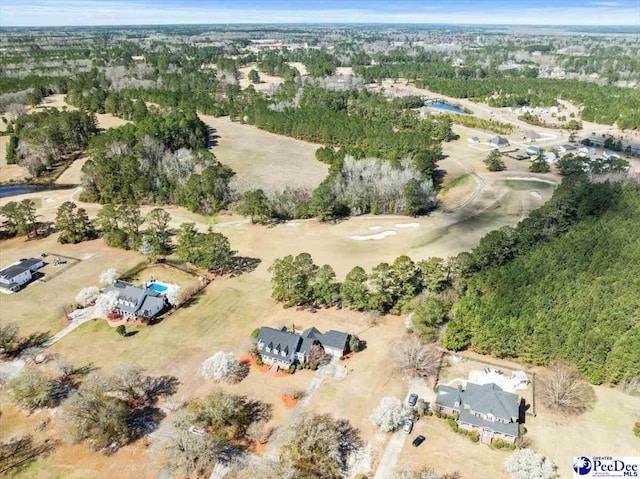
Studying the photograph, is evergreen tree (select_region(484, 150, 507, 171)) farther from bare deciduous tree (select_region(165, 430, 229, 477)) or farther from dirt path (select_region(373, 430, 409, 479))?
bare deciduous tree (select_region(165, 430, 229, 477))

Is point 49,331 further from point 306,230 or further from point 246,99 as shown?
point 246,99

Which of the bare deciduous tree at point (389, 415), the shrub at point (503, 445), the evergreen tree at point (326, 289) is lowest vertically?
the shrub at point (503, 445)

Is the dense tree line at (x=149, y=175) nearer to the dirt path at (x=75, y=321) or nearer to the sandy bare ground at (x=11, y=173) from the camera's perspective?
the sandy bare ground at (x=11, y=173)

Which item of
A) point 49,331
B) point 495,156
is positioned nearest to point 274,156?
point 495,156

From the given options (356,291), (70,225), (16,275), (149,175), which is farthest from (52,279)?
(356,291)

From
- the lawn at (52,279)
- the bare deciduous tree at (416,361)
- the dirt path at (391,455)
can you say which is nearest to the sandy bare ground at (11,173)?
the lawn at (52,279)

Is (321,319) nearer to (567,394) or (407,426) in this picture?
(407,426)
